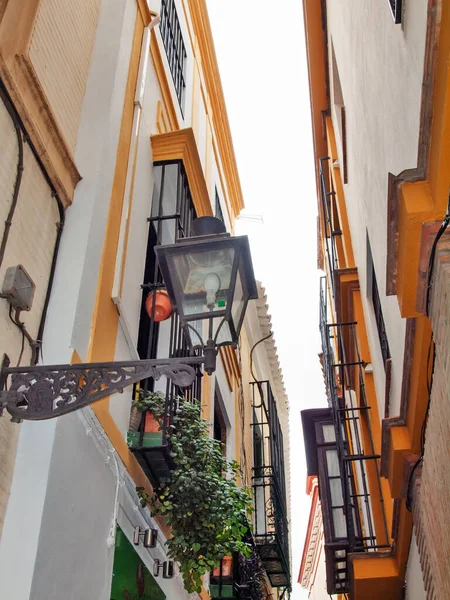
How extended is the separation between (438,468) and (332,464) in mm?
7685

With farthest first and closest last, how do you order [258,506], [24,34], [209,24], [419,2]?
[258,506], [209,24], [24,34], [419,2]

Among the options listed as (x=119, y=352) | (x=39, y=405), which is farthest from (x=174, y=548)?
(x=39, y=405)

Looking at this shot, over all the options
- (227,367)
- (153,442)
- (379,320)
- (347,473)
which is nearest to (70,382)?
(153,442)

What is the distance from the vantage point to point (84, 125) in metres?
5.66

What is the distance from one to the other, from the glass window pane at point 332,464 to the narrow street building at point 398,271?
94 cm

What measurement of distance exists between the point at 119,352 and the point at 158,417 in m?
0.70

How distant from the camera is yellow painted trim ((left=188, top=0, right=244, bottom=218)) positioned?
11883 millimetres

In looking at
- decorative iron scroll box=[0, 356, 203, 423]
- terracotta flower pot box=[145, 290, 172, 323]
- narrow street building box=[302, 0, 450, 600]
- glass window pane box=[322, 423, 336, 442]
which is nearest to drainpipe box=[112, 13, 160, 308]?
terracotta flower pot box=[145, 290, 172, 323]

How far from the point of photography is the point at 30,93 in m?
4.50

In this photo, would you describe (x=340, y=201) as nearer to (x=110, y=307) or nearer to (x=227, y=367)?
(x=227, y=367)

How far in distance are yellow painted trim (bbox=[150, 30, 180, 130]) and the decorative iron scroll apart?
18.9ft

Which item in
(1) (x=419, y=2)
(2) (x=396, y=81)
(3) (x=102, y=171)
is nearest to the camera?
(1) (x=419, y=2)

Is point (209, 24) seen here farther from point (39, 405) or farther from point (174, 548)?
point (39, 405)

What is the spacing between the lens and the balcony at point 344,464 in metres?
7.51
